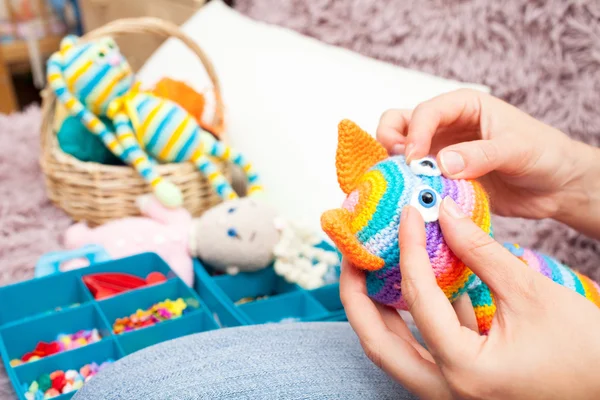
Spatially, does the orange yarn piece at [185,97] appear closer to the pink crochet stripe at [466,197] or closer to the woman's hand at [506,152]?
the woman's hand at [506,152]

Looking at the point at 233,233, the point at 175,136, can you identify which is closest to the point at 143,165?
the point at 175,136

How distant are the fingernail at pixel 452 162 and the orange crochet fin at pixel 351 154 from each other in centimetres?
8

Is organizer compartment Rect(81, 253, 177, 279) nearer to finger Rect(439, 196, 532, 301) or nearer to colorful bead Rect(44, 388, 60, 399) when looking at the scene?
colorful bead Rect(44, 388, 60, 399)

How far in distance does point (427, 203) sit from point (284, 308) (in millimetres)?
429

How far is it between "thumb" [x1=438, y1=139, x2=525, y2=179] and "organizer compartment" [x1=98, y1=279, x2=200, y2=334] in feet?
1.48

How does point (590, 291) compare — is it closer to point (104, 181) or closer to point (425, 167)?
point (425, 167)

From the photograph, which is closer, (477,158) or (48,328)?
(477,158)

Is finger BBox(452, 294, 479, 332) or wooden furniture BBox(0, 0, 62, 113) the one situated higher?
finger BBox(452, 294, 479, 332)

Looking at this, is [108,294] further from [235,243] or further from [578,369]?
[578,369]

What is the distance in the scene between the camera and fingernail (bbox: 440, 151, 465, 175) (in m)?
0.48

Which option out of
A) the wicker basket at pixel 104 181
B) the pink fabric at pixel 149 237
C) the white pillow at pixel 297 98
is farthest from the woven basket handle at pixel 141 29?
the pink fabric at pixel 149 237

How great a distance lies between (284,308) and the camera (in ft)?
2.72

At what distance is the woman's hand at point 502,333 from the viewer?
0.38 meters

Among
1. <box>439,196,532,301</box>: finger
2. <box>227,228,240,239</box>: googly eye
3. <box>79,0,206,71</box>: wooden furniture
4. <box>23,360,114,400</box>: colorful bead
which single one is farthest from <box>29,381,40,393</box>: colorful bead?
<box>79,0,206,71</box>: wooden furniture
